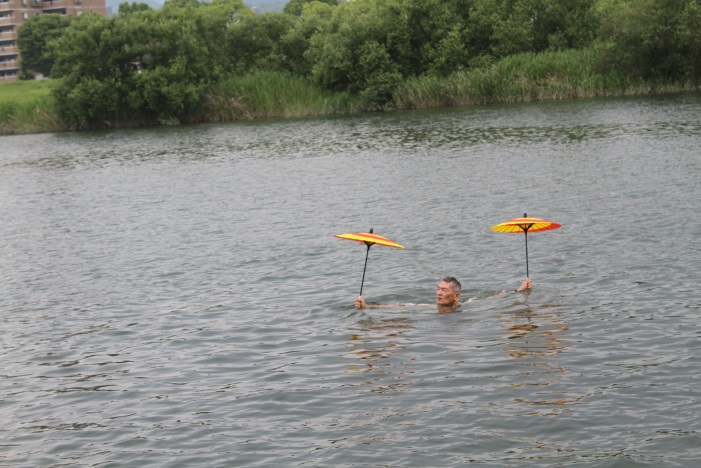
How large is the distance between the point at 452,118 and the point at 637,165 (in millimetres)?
28909

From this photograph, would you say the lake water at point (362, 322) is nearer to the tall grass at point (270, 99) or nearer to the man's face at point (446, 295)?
the man's face at point (446, 295)

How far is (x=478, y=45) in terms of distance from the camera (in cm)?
8619

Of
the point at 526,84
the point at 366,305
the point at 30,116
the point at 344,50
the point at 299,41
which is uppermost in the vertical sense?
the point at 299,41

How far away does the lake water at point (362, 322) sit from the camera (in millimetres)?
12797

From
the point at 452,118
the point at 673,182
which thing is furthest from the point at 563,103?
the point at 673,182

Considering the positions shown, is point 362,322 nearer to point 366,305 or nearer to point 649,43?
point 366,305

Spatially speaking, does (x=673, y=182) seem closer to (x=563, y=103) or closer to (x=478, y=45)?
(x=563, y=103)

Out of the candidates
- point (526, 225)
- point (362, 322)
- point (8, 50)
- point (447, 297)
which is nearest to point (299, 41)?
point (526, 225)

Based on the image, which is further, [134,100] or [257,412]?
[134,100]

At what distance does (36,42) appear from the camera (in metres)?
171

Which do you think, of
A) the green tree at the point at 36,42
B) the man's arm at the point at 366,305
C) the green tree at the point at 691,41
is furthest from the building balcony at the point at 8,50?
the man's arm at the point at 366,305

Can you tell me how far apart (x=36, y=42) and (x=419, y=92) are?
366ft

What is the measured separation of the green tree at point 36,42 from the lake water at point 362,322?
136m

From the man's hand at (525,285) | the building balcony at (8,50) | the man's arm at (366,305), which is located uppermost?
the building balcony at (8,50)
